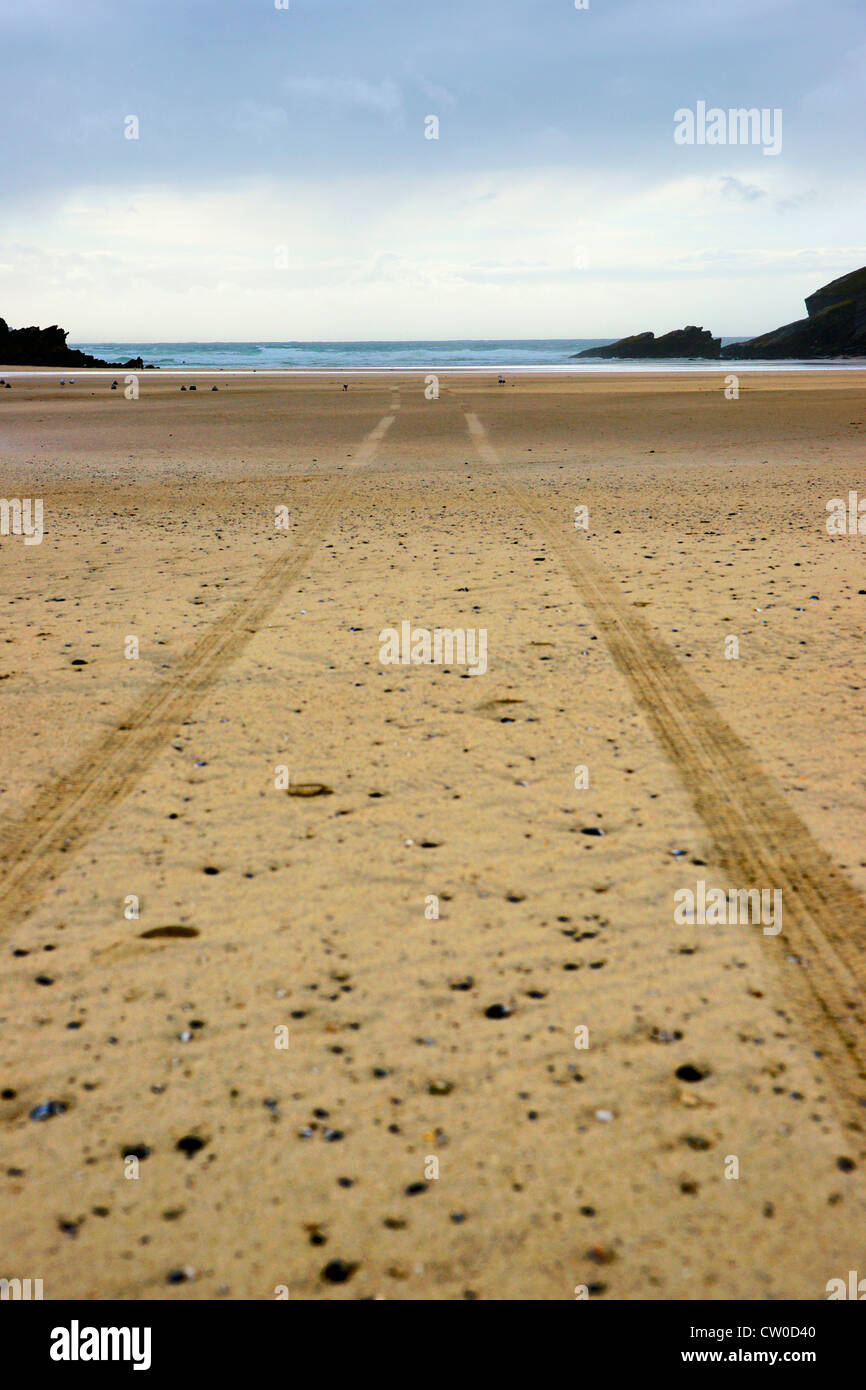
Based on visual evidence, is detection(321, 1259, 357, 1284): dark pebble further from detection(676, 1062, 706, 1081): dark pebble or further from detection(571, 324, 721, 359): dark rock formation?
detection(571, 324, 721, 359): dark rock formation

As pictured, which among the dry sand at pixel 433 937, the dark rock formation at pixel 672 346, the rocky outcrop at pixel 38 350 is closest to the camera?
the dry sand at pixel 433 937

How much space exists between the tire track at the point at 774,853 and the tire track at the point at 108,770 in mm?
2940

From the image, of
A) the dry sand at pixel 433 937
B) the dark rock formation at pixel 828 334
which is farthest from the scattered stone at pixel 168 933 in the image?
the dark rock formation at pixel 828 334

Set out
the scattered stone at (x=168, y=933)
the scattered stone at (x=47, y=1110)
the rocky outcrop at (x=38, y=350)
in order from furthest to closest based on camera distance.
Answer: the rocky outcrop at (x=38, y=350) → the scattered stone at (x=168, y=933) → the scattered stone at (x=47, y=1110)

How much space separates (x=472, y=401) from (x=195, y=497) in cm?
2056

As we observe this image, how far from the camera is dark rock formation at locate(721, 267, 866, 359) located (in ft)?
287

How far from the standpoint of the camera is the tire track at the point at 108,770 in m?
4.27

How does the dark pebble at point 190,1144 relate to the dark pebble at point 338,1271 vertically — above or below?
above

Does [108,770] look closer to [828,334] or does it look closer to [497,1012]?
[497,1012]

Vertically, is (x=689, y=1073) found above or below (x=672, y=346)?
below

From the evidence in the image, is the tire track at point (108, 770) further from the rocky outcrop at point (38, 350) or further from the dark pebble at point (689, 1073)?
the rocky outcrop at point (38, 350)

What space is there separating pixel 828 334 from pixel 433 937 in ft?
329

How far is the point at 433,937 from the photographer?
377 centimetres

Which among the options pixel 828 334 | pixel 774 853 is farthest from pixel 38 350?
pixel 774 853
